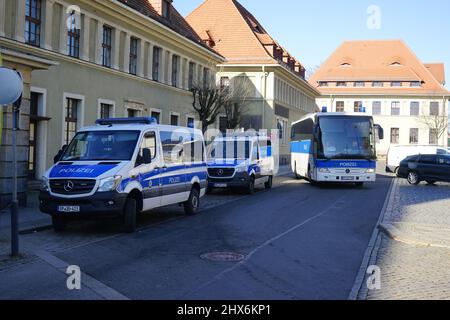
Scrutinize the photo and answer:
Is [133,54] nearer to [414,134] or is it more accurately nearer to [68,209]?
[68,209]

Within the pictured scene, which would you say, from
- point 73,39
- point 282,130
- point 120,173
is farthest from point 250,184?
point 282,130

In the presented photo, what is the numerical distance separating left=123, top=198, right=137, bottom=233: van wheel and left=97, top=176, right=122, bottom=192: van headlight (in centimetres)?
63

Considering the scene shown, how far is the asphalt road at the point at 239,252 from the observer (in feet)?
24.6

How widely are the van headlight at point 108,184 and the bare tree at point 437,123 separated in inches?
3111

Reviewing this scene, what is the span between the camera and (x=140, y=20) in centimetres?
2791

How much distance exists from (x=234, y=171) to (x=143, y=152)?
897 centimetres

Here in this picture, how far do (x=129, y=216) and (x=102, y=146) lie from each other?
1.83 meters

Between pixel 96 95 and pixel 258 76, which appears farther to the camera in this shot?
pixel 258 76

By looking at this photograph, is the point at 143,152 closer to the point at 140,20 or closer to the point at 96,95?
the point at 96,95

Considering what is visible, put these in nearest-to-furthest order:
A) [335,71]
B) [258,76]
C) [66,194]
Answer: [66,194] < [258,76] < [335,71]

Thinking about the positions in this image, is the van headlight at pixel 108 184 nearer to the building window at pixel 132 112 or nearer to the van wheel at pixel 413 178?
the building window at pixel 132 112

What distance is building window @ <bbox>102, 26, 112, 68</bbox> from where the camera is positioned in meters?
25.8

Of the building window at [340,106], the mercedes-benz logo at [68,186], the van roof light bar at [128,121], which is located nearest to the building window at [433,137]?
the building window at [340,106]
